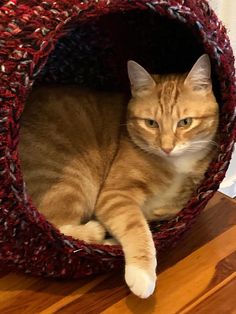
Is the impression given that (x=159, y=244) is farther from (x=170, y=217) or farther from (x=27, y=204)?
(x=27, y=204)

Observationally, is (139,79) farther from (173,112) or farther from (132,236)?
(132,236)

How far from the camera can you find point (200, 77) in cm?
126

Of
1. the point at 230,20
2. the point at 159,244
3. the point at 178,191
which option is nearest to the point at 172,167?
the point at 178,191

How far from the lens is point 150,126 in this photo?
132cm

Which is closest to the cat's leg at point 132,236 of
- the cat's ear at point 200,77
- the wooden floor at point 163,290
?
the wooden floor at point 163,290

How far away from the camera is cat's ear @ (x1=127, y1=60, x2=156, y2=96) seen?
1258 millimetres

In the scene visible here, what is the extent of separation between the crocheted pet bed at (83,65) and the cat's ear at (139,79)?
0.46 feet

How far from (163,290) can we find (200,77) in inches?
21.6

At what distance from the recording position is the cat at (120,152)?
125 centimetres

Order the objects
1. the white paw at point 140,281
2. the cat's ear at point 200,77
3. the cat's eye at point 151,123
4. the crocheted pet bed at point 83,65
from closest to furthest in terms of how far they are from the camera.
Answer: the crocheted pet bed at point 83,65 → the white paw at point 140,281 → the cat's ear at point 200,77 → the cat's eye at point 151,123

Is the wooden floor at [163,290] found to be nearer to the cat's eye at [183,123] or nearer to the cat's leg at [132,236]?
the cat's leg at [132,236]

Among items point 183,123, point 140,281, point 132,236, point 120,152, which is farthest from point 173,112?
point 140,281

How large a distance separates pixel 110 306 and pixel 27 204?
1.16 feet

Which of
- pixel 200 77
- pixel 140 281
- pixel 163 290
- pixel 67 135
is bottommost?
pixel 163 290
